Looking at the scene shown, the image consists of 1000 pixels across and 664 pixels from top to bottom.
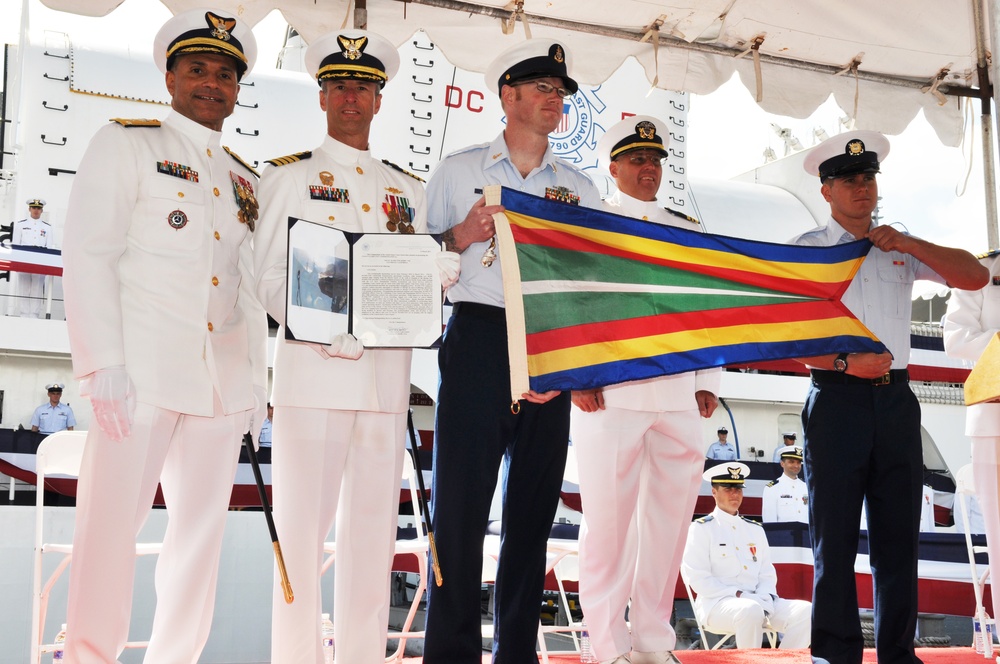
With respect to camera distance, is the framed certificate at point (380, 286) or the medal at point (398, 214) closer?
the framed certificate at point (380, 286)

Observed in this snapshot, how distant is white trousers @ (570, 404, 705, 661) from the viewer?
3477mm

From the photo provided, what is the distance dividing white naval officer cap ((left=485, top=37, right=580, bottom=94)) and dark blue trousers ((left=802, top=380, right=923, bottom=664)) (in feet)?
4.85

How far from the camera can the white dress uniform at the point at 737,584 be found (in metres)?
6.61

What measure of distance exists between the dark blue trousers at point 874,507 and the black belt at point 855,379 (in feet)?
0.06

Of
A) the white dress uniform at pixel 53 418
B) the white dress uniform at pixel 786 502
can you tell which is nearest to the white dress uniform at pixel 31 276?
the white dress uniform at pixel 53 418

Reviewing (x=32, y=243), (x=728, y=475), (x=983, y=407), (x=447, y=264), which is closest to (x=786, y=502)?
(x=728, y=475)

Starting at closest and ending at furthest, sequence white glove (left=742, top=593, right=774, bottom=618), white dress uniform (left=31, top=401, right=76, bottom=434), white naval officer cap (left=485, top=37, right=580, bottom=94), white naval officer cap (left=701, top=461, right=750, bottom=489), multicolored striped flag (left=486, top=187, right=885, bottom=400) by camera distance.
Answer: multicolored striped flag (left=486, top=187, right=885, bottom=400) < white naval officer cap (left=485, top=37, right=580, bottom=94) < white glove (left=742, top=593, right=774, bottom=618) < white naval officer cap (left=701, top=461, right=750, bottom=489) < white dress uniform (left=31, top=401, right=76, bottom=434)

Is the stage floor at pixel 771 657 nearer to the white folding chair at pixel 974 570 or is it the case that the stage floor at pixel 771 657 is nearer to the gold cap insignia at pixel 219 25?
the white folding chair at pixel 974 570

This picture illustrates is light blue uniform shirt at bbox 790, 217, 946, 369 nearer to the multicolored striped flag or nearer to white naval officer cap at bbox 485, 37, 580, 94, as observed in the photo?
the multicolored striped flag

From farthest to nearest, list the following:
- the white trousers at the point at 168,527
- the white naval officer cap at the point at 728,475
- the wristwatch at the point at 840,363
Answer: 1. the white naval officer cap at the point at 728,475
2. the wristwatch at the point at 840,363
3. the white trousers at the point at 168,527

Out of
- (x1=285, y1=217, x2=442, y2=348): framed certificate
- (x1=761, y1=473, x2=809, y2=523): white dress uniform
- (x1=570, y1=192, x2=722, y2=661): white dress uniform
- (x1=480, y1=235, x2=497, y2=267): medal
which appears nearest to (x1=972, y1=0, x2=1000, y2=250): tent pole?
(x1=570, y1=192, x2=722, y2=661): white dress uniform

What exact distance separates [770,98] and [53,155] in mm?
11169

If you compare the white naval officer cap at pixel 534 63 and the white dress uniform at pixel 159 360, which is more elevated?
the white naval officer cap at pixel 534 63

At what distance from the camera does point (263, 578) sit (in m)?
10.5
